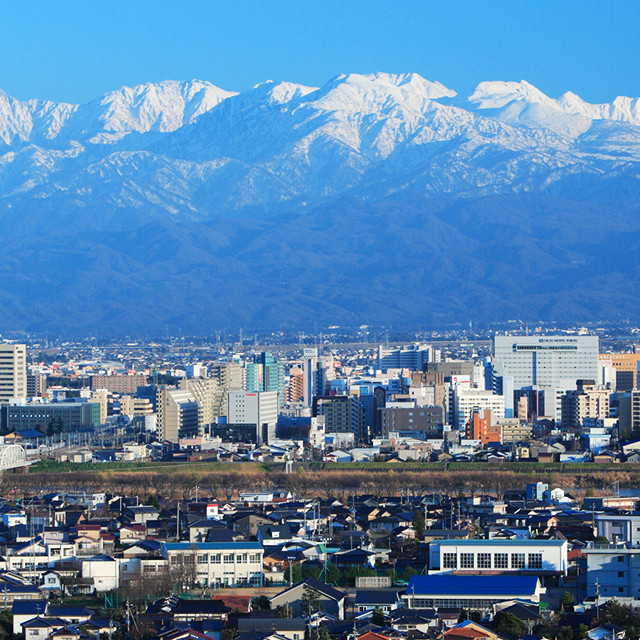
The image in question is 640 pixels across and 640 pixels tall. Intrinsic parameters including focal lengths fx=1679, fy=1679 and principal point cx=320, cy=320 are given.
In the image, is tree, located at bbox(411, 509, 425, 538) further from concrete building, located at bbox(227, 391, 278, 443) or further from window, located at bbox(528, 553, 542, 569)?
concrete building, located at bbox(227, 391, 278, 443)

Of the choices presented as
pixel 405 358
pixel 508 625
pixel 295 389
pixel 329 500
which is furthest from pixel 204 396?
pixel 508 625

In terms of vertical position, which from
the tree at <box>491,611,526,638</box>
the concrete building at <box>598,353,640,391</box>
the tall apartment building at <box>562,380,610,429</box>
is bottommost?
the tree at <box>491,611,526,638</box>

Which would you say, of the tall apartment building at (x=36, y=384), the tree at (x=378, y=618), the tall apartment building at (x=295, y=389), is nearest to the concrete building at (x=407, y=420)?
the tall apartment building at (x=295, y=389)

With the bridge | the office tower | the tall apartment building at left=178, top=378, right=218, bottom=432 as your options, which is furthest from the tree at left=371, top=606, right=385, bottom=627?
the office tower

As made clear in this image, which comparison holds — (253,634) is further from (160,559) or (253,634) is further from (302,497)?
(302,497)

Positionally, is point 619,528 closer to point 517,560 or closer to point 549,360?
point 517,560

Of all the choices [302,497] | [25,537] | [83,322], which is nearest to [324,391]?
[302,497]
